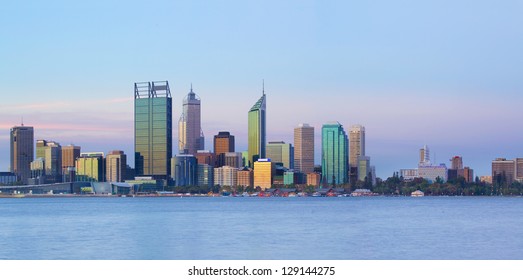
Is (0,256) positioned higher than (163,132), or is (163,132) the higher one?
(163,132)

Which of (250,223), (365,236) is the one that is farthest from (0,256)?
(250,223)

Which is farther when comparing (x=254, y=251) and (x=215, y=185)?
(x=215, y=185)

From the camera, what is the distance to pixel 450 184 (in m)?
184

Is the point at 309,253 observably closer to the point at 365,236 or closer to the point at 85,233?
the point at 365,236

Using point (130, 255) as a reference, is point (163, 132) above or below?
above

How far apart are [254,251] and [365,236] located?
33.7 ft

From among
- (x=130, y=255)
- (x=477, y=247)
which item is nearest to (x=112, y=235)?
(x=130, y=255)

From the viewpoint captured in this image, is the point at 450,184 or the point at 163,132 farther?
the point at 163,132

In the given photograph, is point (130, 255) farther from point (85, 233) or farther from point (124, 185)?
point (124, 185)
